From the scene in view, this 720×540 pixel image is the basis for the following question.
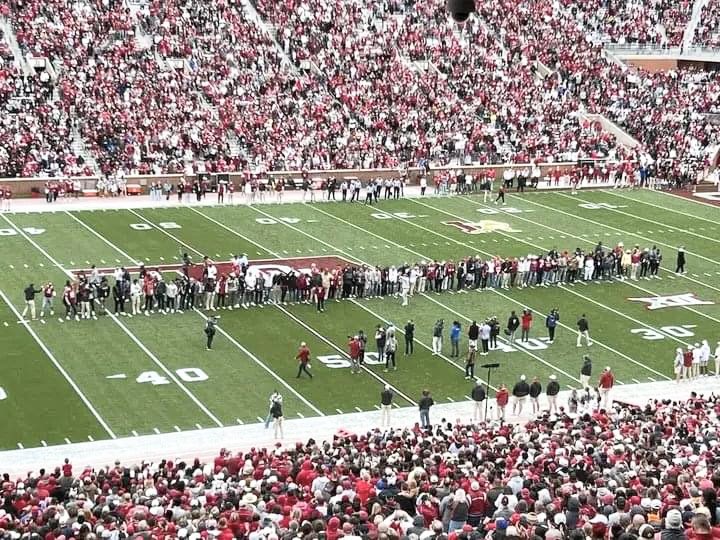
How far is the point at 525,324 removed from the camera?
3039cm

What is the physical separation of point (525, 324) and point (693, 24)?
42.8 metres

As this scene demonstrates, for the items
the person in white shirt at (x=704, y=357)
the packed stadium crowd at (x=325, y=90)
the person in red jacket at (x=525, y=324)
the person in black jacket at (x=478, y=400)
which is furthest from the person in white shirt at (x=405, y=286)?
the packed stadium crowd at (x=325, y=90)

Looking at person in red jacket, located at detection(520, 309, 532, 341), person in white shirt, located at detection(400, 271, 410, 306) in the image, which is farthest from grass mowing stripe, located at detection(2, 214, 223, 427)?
person in red jacket, located at detection(520, 309, 532, 341)

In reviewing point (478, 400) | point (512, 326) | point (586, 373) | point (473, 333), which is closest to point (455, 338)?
point (473, 333)

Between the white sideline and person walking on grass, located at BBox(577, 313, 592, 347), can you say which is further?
person walking on grass, located at BBox(577, 313, 592, 347)

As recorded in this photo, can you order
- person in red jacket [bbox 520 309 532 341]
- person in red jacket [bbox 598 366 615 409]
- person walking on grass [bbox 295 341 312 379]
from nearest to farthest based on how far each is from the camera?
person in red jacket [bbox 598 366 615 409] < person walking on grass [bbox 295 341 312 379] < person in red jacket [bbox 520 309 532 341]

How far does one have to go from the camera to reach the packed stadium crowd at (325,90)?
49281 millimetres

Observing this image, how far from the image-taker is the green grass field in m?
25.5

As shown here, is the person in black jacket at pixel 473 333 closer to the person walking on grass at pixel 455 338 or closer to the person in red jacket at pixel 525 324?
the person walking on grass at pixel 455 338

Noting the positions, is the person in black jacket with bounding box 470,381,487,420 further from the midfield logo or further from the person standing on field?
the midfield logo

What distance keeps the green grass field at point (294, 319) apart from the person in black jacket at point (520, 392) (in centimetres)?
136

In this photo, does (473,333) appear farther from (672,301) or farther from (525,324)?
(672,301)

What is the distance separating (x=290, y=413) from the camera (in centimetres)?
2519

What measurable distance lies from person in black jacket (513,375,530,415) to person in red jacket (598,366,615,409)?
5.46 feet
